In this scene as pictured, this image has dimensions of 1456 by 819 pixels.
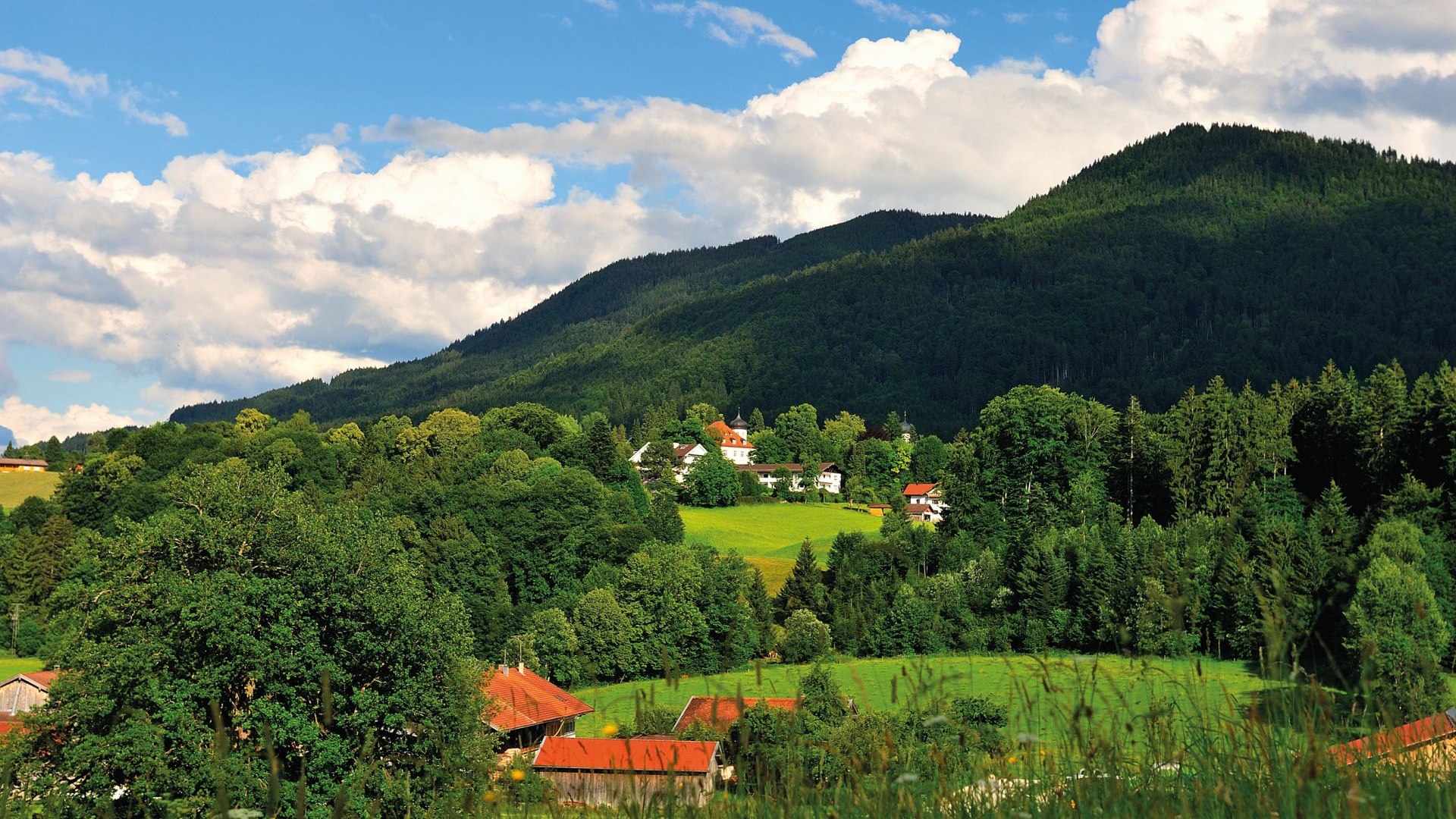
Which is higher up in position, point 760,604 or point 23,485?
point 23,485

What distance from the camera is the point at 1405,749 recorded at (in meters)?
5.11

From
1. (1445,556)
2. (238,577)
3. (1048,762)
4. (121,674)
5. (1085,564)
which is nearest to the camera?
(1048,762)

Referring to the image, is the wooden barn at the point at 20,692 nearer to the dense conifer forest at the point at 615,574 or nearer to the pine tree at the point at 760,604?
the dense conifer forest at the point at 615,574

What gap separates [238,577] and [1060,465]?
5950cm

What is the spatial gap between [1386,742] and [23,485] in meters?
158

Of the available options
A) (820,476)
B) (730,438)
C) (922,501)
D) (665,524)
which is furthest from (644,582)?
(730,438)

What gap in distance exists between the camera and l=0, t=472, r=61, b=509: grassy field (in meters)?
129

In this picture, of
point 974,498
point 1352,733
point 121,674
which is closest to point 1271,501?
point 974,498

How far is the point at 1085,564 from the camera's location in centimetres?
6284

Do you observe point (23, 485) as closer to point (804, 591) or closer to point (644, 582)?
point (644, 582)

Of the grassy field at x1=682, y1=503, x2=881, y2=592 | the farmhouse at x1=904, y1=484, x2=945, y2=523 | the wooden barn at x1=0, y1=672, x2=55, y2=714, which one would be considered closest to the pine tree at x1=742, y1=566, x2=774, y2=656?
the grassy field at x1=682, y1=503, x2=881, y2=592

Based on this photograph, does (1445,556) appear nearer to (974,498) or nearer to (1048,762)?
(974,498)

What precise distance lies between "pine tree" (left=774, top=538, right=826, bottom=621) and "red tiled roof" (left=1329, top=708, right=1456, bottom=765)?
7006 centimetres

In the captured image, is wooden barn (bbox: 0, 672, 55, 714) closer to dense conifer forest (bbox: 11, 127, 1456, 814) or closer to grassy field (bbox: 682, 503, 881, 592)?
dense conifer forest (bbox: 11, 127, 1456, 814)
